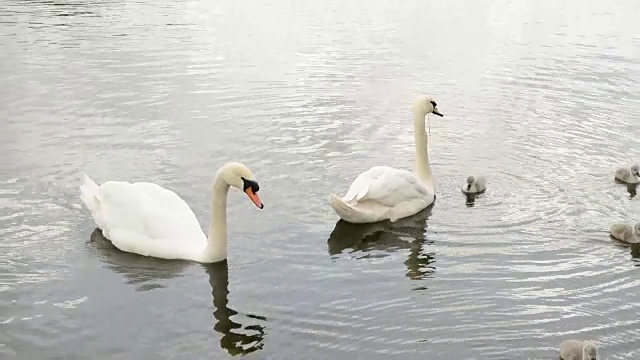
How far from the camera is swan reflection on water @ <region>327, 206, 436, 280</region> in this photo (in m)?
9.40

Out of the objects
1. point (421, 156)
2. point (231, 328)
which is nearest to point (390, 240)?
point (421, 156)

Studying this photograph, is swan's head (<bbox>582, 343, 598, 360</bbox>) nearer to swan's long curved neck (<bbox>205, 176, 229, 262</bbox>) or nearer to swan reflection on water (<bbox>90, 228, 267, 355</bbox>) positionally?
swan reflection on water (<bbox>90, 228, 267, 355</bbox>)

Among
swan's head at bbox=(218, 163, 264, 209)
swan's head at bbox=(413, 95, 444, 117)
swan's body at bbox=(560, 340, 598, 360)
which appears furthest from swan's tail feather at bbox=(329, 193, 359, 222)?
swan's body at bbox=(560, 340, 598, 360)

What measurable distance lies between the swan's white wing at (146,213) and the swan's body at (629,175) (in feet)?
19.3

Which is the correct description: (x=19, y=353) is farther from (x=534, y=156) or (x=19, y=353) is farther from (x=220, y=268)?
(x=534, y=156)

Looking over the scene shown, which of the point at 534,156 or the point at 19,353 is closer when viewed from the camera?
the point at 19,353

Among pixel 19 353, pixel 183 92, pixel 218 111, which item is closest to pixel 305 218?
pixel 19 353

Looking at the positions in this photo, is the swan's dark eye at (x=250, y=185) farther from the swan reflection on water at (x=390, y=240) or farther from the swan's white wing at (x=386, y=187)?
the swan's white wing at (x=386, y=187)

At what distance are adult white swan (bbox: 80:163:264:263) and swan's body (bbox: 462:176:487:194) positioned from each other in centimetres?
366

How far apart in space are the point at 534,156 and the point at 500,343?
6092mm

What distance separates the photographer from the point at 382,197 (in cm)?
1056

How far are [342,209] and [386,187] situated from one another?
68cm

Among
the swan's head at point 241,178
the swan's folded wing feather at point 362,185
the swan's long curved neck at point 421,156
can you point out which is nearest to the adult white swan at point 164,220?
the swan's head at point 241,178

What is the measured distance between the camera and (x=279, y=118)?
599 inches
